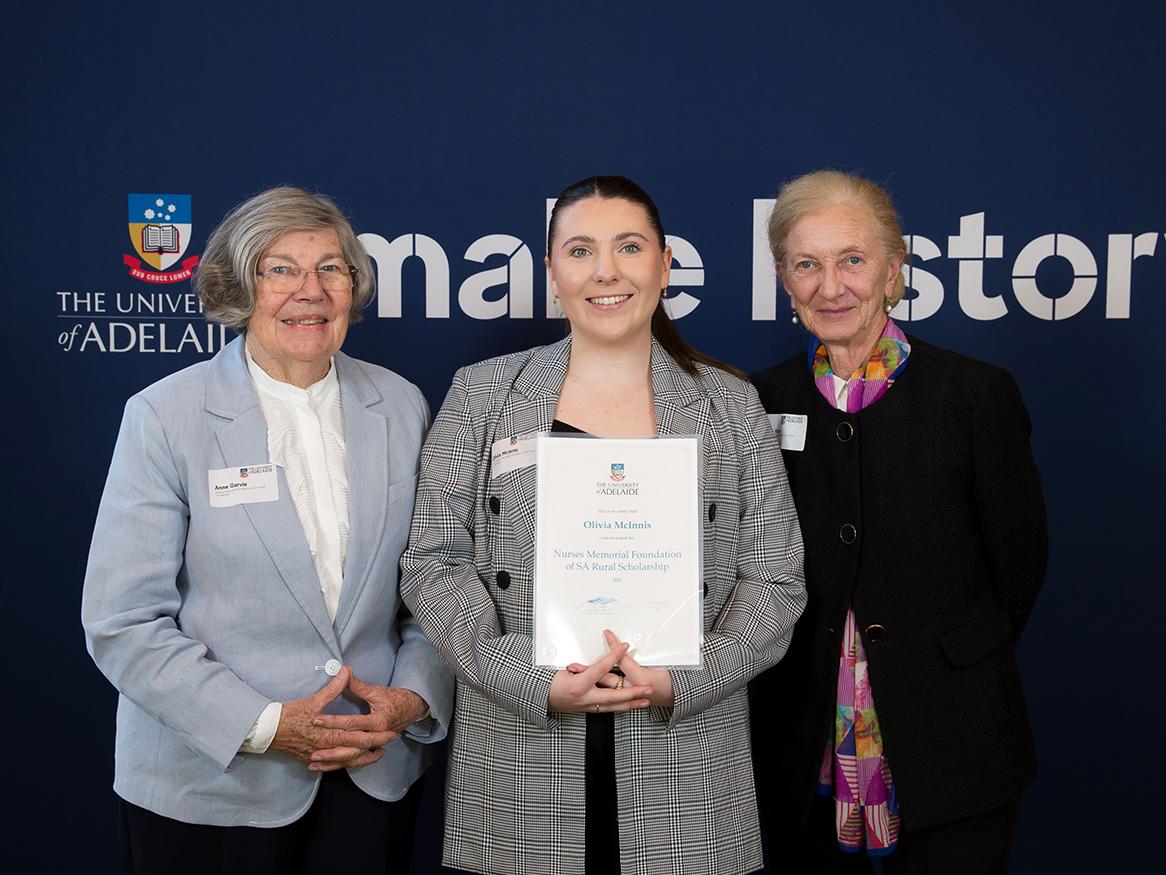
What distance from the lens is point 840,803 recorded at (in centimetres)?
217

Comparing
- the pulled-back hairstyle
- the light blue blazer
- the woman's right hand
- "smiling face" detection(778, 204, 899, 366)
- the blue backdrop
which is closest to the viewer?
the woman's right hand

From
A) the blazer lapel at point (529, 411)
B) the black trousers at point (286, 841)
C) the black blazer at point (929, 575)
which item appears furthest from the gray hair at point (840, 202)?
the black trousers at point (286, 841)

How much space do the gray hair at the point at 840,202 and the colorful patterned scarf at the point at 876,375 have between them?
0.31 feet

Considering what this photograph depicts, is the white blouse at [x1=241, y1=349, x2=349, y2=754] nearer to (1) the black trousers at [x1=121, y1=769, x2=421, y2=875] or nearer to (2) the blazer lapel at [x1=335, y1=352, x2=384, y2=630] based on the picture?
(2) the blazer lapel at [x1=335, y1=352, x2=384, y2=630]

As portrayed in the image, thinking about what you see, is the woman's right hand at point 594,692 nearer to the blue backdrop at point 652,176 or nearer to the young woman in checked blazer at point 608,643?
the young woman in checked blazer at point 608,643

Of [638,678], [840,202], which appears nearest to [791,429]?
[840,202]

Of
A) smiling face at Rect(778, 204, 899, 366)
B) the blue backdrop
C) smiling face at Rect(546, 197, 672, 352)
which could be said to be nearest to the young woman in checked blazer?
smiling face at Rect(546, 197, 672, 352)

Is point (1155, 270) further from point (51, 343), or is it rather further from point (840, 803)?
point (51, 343)

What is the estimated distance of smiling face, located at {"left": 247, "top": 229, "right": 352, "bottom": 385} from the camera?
2.10m

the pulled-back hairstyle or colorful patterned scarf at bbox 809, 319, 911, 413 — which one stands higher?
the pulled-back hairstyle

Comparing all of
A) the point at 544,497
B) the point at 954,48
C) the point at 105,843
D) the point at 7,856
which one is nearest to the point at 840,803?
the point at 544,497

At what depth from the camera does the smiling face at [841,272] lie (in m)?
2.18

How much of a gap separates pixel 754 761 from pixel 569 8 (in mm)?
2170

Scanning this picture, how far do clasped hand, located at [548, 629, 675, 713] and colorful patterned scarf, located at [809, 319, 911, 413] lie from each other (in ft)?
2.41
